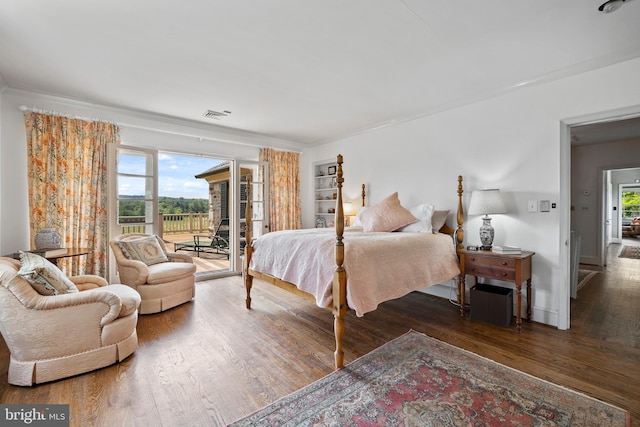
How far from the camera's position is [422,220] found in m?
3.61

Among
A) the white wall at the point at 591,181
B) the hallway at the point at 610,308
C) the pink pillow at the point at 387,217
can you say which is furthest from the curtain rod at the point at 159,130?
the white wall at the point at 591,181

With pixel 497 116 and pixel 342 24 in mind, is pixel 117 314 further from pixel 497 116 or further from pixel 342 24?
pixel 497 116

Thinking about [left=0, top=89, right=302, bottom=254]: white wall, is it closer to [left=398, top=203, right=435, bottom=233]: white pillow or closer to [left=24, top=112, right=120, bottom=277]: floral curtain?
[left=24, top=112, right=120, bottom=277]: floral curtain

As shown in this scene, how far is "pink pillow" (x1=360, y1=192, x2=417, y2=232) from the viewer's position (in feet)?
12.0

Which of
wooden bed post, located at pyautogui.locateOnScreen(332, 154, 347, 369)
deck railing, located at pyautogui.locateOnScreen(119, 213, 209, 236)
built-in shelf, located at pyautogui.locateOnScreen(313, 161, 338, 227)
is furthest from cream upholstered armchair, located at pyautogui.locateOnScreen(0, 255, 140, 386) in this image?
deck railing, located at pyautogui.locateOnScreen(119, 213, 209, 236)

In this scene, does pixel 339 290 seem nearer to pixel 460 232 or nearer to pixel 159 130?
pixel 460 232

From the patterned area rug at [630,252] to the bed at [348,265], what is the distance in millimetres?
6687

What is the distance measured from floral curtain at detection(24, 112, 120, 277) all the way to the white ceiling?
1.36ft

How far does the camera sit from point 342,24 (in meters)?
2.10

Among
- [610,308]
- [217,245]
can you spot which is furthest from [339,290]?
[217,245]

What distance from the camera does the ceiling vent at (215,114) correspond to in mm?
4027

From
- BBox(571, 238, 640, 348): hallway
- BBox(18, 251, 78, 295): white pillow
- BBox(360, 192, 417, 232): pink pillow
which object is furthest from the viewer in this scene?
BBox(360, 192, 417, 232): pink pillow

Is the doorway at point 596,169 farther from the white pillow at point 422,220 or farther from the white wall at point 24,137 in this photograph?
the white wall at point 24,137

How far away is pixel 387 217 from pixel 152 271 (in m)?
2.97
